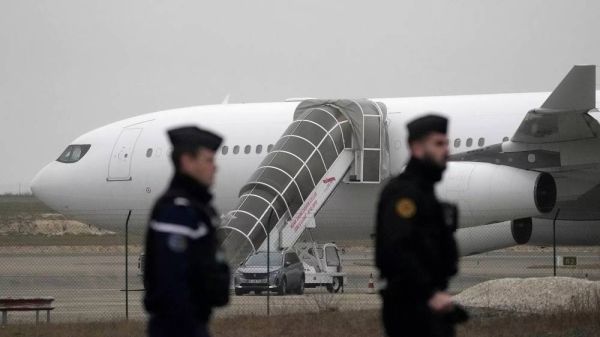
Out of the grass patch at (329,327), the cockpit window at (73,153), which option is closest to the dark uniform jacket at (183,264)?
the grass patch at (329,327)

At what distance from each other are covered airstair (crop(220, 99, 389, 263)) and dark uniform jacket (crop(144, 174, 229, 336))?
17.6m

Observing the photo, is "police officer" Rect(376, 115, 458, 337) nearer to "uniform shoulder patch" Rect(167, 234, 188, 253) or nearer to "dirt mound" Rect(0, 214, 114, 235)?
"uniform shoulder patch" Rect(167, 234, 188, 253)

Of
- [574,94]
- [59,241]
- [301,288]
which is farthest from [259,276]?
[59,241]

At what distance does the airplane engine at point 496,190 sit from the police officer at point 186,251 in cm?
1789

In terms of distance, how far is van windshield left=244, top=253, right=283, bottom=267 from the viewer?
2433cm

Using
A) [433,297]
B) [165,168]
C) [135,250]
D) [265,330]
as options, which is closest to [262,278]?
[165,168]

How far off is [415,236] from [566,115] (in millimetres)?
18021

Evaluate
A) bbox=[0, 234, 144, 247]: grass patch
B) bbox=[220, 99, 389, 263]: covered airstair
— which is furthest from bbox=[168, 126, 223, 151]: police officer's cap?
bbox=[0, 234, 144, 247]: grass patch

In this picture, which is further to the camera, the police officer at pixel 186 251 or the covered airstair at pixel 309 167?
the covered airstair at pixel 309 167

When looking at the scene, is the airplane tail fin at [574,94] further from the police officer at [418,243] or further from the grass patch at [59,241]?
the grass patch at [59,241]

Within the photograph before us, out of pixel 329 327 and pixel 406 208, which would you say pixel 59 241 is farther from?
pixel 406 208

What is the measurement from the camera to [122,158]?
29547mm

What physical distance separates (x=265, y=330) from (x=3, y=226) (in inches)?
2133

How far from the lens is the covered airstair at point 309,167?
24234 mm
